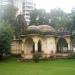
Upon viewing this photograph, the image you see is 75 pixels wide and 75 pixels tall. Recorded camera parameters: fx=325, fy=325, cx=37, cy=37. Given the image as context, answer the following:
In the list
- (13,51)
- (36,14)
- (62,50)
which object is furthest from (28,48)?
(36,14)

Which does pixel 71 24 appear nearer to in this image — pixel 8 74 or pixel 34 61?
pixel 34 61

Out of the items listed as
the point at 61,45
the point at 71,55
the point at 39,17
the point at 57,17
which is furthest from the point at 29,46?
the point at 57,17

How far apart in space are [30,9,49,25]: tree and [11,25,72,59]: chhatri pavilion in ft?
45.9

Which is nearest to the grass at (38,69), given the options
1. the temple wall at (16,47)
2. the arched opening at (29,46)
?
the arched opening at (29,46)

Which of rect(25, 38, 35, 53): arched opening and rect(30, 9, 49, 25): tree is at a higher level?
rect(30, 9, 49, 25): tree

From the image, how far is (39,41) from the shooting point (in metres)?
37.7

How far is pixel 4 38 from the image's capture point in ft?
109

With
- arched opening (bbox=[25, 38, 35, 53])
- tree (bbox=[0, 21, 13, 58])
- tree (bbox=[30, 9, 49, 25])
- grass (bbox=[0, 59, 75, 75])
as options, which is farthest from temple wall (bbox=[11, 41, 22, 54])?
tree (bbox=[30, 9, 49, 25])

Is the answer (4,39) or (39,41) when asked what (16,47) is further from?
(4,39)

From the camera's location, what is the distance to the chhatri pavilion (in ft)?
118

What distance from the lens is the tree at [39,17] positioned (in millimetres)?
52669

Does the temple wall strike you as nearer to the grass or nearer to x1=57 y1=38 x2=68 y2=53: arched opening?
x1=57 y1=38 x2=68 y2=53: arched opening

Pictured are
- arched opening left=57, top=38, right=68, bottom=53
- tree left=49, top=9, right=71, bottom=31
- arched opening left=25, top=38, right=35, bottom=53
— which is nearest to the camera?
arched opening left=25, top=38, right=35, bottom=53

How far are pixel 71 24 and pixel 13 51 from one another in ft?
27.7
